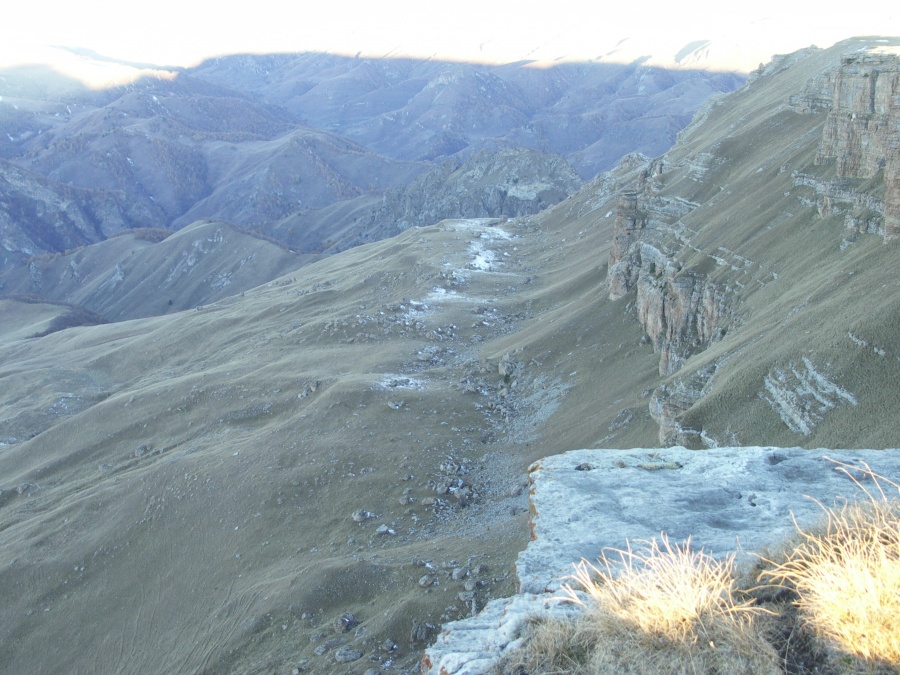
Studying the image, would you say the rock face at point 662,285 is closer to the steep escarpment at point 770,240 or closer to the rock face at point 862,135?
the steep escarpment at point 770,240

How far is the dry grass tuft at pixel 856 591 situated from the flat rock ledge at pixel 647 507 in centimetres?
78

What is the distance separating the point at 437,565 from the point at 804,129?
4354 centimetres

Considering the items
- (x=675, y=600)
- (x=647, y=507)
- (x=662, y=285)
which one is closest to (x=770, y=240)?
(x=662, y=285)

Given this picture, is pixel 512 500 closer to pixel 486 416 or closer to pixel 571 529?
pixel 486 416

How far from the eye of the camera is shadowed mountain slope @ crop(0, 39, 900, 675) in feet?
78.2

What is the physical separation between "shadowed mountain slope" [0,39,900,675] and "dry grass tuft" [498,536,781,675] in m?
15.4

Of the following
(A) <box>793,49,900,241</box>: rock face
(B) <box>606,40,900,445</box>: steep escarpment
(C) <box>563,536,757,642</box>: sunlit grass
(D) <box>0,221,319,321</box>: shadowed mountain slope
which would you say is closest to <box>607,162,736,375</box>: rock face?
(B) <box>606,40,900,445</box>: steep escarpment

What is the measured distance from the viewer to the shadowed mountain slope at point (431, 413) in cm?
2384

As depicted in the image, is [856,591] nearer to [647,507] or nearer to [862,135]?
[647,507]

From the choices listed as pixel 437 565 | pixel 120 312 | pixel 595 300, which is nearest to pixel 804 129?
pixel 595 300

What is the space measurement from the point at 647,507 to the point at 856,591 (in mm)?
3106

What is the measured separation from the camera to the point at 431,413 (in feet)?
138

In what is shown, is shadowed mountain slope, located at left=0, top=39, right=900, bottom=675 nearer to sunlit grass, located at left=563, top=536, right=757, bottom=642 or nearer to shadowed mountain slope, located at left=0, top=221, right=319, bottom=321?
sunlit grass, located at left=563, top=536, right=757, bottom=642

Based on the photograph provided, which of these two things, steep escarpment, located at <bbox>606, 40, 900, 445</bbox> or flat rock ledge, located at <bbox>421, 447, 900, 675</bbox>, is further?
steep escarpment, located at <bbox>606, 40, 900, 445</bbox>
